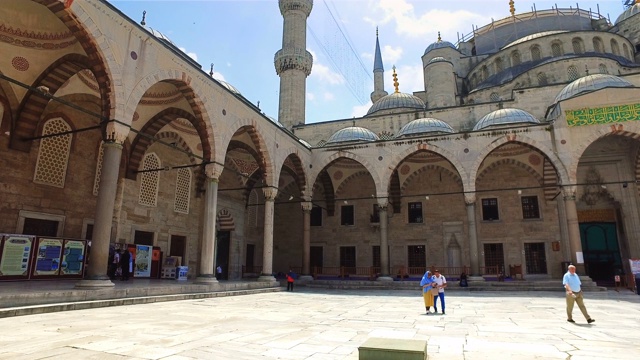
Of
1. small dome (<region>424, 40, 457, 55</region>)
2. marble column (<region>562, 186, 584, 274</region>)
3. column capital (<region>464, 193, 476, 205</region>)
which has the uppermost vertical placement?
small dome (<region>424, 40, 457, 55</region>)

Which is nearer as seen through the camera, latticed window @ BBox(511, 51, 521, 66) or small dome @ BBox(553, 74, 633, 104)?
small dome @ BBox(553, 74, 633, 104)

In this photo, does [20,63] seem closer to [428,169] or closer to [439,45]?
[428,169]

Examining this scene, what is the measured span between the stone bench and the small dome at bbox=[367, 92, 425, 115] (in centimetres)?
2013

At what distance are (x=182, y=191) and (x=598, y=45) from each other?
23584 mm

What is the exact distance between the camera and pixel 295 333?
4.88 metres

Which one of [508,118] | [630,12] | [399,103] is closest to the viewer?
[508,118]

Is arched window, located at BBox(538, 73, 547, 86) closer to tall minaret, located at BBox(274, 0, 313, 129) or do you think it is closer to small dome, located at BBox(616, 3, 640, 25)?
small dome, located at BBox(616, 3, 640, 25)

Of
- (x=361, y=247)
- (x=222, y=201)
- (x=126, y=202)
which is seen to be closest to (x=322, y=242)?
(x=361, y=247)

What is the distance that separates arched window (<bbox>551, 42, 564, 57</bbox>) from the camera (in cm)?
2188

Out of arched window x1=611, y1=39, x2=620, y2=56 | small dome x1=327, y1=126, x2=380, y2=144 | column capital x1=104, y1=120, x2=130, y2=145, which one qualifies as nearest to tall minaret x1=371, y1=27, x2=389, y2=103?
small dome x1=327, y1=126, x2=380, y2=144

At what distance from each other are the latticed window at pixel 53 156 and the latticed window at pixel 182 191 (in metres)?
4.13

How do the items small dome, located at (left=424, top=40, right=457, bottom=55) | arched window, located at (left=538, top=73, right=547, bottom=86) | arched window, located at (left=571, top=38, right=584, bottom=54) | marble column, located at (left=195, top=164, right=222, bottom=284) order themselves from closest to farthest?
1. marble column, located at (left=195, top=164, right=222, bottom=284)
2. arched window, located at (left=538, top=73, right=547, bottom=86)
3. arched window, located at (left=571, top=38, right=584, bottom=54)
4. small dome, located at (left=424, top=40, right=457, bottom=55)

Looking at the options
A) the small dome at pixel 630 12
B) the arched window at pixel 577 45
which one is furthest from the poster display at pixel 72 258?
the small dome at pixel 630 12

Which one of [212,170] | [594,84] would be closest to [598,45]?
[594,84]
